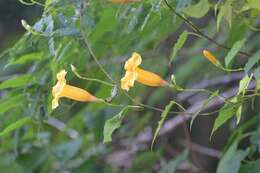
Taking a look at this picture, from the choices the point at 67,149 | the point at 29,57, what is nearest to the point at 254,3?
the point at 29,57

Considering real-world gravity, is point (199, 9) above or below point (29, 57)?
above

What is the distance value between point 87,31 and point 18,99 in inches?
11.0

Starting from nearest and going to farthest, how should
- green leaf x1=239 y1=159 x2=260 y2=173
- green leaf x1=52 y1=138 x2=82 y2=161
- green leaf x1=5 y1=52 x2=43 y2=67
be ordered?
green leaf x1=239 y1=159 x2=260 y2=173 → green leaf x1=5 y1=52 x2=43 y2=67 → green leaf x1=52 y1=138 x2=82 y2=161

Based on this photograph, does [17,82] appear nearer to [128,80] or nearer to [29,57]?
[29,57]

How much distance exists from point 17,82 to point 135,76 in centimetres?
59

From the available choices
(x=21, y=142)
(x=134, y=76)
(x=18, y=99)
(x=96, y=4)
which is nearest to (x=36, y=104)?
(x=18, y=99)

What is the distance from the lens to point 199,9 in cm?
154

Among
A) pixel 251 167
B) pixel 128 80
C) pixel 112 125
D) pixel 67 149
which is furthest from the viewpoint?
pixel 67 149

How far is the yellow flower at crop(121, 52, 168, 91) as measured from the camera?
4.42ft

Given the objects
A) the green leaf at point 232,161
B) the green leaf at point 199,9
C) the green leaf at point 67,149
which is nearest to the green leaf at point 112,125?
the green leaf at point 199,9

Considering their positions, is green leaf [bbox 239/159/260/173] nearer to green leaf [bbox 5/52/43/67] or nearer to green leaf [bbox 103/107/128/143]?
green leaf [bbox 103/107/128/143]

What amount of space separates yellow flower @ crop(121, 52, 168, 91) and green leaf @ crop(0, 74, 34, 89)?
0.49m

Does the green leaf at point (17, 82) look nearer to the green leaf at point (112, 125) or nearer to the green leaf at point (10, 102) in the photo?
the green leaf at point (10, 102)

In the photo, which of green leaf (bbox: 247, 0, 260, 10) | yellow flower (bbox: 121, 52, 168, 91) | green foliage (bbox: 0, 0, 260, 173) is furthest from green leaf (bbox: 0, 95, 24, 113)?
green leaf (bbox: 247, 0, 260, 10)
